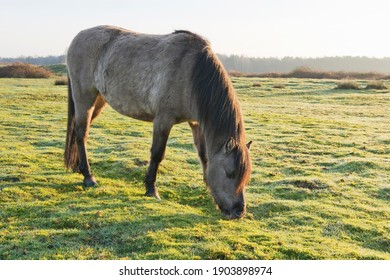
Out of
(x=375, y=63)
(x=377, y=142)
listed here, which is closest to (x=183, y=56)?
(x=377, y=142)

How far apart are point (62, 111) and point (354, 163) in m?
14.1

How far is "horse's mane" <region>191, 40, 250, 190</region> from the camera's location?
6.70 metres

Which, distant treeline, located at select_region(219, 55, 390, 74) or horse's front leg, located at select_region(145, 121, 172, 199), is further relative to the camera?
distant treeline, located at select_region(219, 55, 390, 74)

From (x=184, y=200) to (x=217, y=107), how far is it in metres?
2.37

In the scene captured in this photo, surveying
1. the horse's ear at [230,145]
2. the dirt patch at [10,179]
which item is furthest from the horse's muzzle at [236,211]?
the dirt patch at [10,179]

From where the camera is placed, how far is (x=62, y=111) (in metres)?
21.1

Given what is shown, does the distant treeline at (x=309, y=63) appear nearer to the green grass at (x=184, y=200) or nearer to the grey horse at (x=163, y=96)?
the green grass at (x=184, y=200)

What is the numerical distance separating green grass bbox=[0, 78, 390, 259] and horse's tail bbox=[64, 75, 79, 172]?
34 centimetres

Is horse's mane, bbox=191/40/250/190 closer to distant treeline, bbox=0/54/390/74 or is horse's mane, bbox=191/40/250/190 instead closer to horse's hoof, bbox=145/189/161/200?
horse's hoof, bbox=145/189/161/200

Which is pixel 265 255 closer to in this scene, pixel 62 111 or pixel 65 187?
pixel 65 187

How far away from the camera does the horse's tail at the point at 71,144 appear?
902cm

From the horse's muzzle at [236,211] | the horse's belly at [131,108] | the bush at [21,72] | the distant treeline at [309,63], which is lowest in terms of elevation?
the horse's muzzle at [236,211]

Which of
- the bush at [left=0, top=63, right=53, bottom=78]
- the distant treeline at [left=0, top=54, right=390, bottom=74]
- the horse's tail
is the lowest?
the horse's tail

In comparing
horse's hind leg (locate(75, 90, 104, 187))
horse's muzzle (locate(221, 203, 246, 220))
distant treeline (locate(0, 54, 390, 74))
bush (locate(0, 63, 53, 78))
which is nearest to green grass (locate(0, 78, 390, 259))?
horse's muzzle (locate(221, 203, 246, 220))
